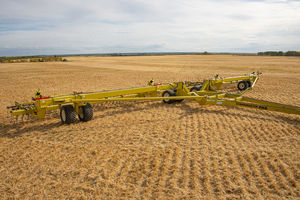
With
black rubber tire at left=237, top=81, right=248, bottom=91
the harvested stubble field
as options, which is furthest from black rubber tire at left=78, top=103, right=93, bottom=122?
black rubber tire at left=237, top=81, right=248, bottom=91

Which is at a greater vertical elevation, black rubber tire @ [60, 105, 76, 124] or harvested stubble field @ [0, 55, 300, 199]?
black rubber tire @ [60, 105, 76, 124]

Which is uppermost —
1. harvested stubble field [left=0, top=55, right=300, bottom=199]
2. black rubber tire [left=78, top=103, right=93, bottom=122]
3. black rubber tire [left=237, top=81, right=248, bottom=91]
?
black rubber tire [left=237, top=81, right=248, bottom=91]

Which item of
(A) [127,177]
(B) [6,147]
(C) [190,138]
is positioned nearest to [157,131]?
(C) [190,138]

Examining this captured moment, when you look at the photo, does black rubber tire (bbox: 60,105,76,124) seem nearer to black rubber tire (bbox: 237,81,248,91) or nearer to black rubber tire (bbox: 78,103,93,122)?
black rubber tire (bbox: 78,103,93,122)

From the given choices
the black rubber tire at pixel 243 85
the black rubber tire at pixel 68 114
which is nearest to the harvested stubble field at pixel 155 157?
the black rubber tire at pixel 68 114

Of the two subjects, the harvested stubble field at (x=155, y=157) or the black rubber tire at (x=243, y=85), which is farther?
the black rubber tire at (x=243, y=85)

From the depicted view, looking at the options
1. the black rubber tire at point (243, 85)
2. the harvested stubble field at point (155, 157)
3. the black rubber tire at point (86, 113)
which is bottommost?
the harvested stubble field at point (155, 157)

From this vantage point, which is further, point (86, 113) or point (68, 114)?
point (86, 113)

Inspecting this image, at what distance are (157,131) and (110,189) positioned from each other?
248 centimetres

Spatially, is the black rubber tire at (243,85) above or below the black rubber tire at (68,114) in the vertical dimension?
above

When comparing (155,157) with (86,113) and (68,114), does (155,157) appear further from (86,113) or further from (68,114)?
(68,114)

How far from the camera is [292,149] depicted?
4418 mm

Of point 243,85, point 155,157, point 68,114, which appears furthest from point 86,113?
point 243,85

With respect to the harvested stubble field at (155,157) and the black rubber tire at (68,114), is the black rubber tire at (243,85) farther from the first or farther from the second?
the black rubber tire at (68,114)
